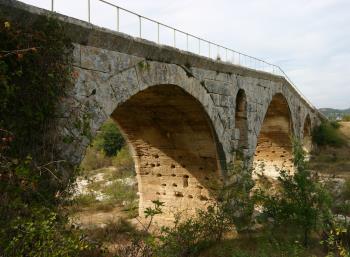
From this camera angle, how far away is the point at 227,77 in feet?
36.0

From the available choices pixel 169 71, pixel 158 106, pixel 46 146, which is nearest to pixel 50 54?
pixel 46 146

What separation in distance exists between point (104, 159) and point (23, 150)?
67.0 ft

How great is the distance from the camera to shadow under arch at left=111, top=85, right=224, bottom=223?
34.7ft

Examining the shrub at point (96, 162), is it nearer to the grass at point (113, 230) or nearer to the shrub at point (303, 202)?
the grass at point (113, 230)

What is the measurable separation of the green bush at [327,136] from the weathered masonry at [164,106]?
1378cm

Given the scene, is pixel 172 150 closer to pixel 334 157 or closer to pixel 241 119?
pixel 241 119

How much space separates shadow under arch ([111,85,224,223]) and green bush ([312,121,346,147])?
18.8 metres

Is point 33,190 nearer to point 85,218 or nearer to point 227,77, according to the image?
point 227,77

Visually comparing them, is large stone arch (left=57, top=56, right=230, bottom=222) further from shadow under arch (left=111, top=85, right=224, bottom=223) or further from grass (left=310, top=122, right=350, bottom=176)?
grass (left=310, top=122, right=350, bottom=176)

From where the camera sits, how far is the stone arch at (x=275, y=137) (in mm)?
19594

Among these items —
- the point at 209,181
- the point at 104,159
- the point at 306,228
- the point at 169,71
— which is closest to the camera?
the point at 169,71

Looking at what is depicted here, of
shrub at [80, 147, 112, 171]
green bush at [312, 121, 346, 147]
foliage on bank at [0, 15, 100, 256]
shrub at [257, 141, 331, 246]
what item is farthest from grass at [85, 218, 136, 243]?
green bush at [312, 121, 346, 147]

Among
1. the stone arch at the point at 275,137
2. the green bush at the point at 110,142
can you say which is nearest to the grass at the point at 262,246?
the stone arch at the point at 275,137

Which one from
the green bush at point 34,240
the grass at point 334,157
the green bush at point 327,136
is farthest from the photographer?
the green bush at point 327,136
